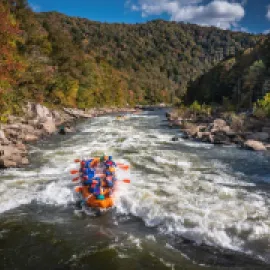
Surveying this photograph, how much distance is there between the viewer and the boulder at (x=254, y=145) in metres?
A: 17.8

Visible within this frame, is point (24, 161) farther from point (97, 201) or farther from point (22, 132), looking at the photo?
point (22, 132)

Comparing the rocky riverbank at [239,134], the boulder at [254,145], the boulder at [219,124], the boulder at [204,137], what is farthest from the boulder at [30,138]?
the boulder at [254,145]

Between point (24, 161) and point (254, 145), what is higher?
point (24, 161)

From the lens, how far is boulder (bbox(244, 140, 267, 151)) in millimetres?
17812

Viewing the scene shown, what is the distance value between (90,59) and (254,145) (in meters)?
55.6

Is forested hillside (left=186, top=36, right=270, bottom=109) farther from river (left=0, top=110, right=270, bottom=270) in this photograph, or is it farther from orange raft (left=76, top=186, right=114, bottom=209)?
orange raft (left=76, top=186, right=114, bottom=209)

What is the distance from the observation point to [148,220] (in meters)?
8.48

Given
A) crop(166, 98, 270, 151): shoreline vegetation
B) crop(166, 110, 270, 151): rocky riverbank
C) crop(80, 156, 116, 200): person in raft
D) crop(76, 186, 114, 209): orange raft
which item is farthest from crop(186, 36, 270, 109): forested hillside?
crop(76, 186, 114, 209): orange raft

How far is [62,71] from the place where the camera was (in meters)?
45.4

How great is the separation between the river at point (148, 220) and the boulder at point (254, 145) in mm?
2806

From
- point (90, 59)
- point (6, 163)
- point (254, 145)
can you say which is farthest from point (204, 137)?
point (90, 59)

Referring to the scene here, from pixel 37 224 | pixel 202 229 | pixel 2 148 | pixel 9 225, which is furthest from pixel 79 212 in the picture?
pixel 2 148

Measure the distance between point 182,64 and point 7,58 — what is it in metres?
160

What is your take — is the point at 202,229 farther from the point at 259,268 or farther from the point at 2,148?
the point at 2,148
